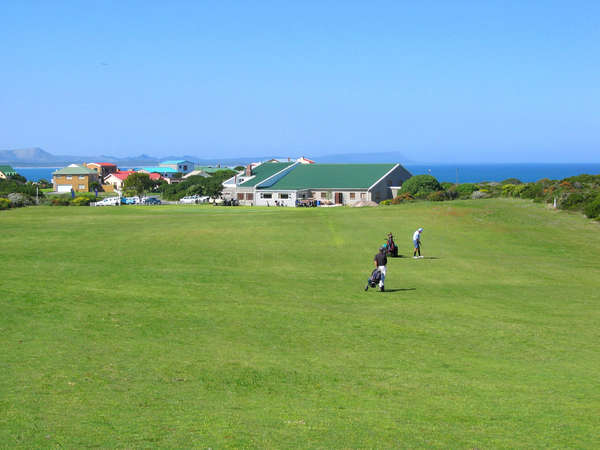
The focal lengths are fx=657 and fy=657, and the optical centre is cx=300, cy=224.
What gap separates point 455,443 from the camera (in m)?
11.3

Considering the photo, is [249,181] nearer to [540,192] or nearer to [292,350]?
[540,192]

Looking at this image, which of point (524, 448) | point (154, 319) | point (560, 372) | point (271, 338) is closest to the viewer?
point (524, 448)

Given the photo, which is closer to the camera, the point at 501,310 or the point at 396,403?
the point at 396,403

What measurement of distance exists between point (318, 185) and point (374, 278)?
8391cm

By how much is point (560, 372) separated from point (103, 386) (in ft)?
35.4

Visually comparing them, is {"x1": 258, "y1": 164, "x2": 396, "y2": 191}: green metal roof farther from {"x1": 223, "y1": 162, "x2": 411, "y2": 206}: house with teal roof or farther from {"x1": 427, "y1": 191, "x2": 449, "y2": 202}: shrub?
{"x1": 427, "y1": 191, "x2": 449, "y2": 202}: shrub

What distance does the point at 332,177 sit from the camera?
115188mm

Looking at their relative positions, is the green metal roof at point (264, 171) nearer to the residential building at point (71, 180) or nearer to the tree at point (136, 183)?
the tree at point (136, 183)

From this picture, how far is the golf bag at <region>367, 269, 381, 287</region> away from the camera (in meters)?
27.2

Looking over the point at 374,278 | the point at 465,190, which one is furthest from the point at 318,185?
the point at 374,278

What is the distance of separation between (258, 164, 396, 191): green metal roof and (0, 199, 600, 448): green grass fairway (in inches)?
2806

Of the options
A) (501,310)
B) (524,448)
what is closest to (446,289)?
(501,310)

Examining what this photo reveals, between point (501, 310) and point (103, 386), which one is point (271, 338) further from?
point (501, 310)

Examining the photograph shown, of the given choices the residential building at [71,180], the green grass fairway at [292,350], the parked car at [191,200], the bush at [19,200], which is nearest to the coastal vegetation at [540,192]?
the green grass fairway at [292,350]
